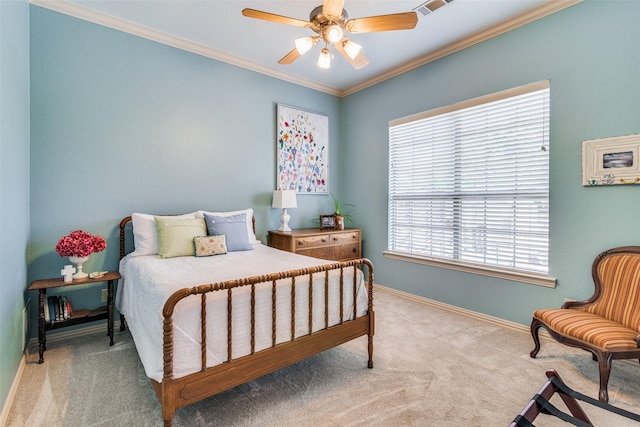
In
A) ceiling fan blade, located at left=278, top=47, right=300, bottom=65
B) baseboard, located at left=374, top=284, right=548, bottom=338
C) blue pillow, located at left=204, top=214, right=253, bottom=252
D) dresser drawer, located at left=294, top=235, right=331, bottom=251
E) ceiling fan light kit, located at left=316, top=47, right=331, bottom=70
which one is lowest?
baseboard, located at left=374, top=284, right=548, bottom=338

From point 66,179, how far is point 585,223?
14.8ft

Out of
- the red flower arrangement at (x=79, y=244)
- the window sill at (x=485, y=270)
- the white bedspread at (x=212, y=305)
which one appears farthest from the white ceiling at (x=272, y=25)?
the window sill at (x=485, y=270)

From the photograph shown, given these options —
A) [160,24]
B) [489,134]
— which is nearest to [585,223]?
[489,134]

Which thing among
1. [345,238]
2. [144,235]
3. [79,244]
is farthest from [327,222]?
[79,244]

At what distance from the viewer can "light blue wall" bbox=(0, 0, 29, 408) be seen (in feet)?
5.79

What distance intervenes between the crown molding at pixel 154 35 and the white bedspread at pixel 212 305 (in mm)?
2262

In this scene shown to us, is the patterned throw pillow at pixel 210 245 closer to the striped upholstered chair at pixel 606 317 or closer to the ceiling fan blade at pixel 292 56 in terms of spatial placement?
the ceiling fan blade at pixel 292 56

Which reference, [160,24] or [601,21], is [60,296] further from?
[601,21]

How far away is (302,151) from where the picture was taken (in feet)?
14.3

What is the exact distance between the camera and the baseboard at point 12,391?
5.48 ft

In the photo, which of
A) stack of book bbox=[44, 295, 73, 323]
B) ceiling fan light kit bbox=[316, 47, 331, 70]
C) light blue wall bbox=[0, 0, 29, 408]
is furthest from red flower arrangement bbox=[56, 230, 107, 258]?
ceiling fan light kit bbox=[316, 47, 331, 70]

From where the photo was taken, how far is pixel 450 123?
351 cm

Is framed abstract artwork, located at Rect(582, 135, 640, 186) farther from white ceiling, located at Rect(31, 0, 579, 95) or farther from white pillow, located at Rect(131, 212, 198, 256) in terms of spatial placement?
white pillow, located at Rect(131, 212, 198, 256)

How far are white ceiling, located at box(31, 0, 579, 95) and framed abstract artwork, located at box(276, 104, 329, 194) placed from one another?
67 cm
